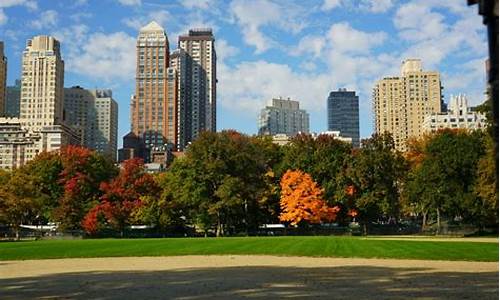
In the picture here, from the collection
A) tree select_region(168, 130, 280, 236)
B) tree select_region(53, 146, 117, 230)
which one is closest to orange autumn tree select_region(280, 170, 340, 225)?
tree select_region(168, 130, 280, 236)

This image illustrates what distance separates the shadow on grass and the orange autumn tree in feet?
164

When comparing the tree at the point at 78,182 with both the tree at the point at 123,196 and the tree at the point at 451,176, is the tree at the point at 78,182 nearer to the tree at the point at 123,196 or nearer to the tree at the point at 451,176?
the tree at the point at 123,196

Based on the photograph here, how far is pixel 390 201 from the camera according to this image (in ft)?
247

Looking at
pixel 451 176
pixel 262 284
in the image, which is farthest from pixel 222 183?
pixel 262 284

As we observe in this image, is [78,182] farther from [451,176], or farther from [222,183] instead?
[451,176]

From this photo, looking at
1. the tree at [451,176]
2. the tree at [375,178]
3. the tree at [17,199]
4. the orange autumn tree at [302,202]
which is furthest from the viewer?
the tree at [375,178]

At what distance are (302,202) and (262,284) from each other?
55.3 metres

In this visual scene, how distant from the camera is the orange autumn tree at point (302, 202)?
71250 mm

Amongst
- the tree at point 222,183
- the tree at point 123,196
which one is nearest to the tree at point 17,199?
the tree at point 123,196

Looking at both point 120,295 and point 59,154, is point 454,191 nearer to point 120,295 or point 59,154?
point 59,154

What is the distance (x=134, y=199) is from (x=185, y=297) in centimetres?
6018

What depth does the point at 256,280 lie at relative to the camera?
1747 cm

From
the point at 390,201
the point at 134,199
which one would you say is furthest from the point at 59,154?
the point at 390,201

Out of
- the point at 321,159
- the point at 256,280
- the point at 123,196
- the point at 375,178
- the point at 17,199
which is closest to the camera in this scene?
the point at 256,280
